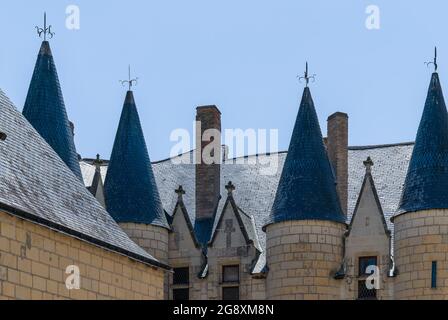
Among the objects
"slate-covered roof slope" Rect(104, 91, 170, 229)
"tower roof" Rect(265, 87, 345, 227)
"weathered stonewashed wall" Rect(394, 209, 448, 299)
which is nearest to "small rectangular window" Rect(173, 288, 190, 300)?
"slate-covered roof slope" Rect(104, 91, 170, 229)

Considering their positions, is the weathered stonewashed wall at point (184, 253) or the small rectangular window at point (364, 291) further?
the weathered stonewashed wall at point (184, 253)

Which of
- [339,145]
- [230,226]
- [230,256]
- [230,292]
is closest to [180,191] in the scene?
[230,226]

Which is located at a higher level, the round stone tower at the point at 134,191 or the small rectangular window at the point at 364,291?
the round stone tower at the point at 134,191

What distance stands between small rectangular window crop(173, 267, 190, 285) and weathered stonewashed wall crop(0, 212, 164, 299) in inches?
609

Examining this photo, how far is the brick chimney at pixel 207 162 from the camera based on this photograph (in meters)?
43.7

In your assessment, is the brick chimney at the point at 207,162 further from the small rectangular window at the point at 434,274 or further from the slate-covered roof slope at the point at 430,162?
the small rectangular window at the point at 434,274

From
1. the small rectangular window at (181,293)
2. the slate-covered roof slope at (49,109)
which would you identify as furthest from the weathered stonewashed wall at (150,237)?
the slate-covered roof slope at (49,109)

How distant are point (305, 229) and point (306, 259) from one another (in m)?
0.70

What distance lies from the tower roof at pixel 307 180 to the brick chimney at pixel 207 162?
3.35m

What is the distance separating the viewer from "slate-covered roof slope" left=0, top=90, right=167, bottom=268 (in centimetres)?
2417

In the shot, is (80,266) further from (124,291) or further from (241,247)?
(241,247)

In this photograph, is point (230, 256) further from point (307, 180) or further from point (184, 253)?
point (307, 180)

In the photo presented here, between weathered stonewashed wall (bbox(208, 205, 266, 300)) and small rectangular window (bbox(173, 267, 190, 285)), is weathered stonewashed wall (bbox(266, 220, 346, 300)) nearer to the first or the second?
weathered stonewashed wall (bbox(208, 205, 266, 300))
